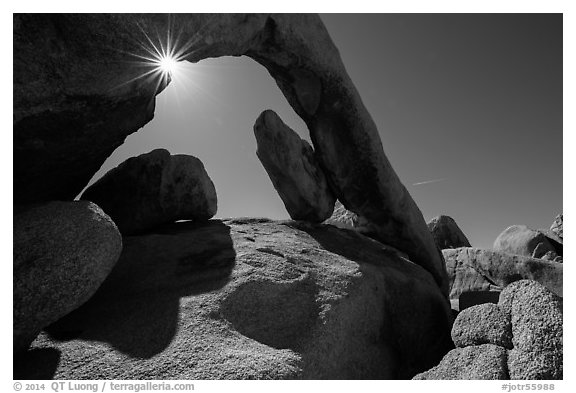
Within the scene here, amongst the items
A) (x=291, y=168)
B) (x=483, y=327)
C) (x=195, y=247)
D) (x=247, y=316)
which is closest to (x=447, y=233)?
(x=291, y=168)

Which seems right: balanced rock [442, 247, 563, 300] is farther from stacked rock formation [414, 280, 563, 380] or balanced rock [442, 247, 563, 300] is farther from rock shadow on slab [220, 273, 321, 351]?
rock shadow on slab [220, 273, 321, 351]

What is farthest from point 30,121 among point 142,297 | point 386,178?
point 386,178

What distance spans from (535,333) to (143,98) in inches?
251

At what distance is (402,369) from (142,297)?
4259 mm

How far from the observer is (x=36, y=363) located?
12.6ft

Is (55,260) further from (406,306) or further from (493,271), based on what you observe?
(493,271)

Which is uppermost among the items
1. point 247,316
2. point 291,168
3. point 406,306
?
point 291,168

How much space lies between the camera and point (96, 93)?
4.91 meters

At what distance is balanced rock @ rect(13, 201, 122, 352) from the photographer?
3957mm

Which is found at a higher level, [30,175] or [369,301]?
[30,175]

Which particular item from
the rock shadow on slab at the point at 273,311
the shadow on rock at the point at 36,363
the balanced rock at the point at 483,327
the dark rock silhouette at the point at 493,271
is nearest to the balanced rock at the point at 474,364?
the balanced rock at the point at 483,327

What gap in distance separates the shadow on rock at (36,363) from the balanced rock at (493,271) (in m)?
12.6

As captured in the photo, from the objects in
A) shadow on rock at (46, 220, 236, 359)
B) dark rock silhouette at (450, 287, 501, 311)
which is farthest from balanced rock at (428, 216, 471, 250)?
shadow on rock at (46, 220, 236, 359)
